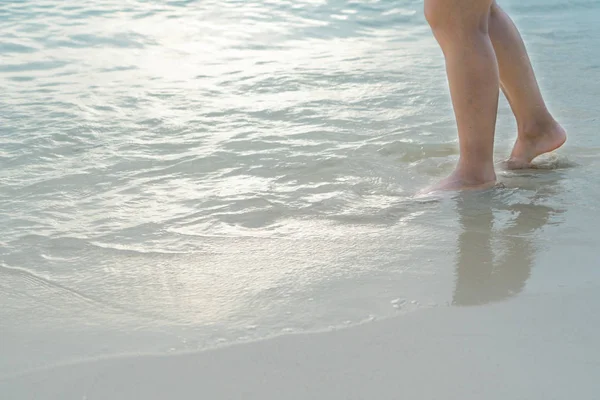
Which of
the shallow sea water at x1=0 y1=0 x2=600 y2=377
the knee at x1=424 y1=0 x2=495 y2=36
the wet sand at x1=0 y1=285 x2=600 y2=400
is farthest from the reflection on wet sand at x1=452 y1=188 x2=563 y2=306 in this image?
the knee at x1=424 y1=0 x2=495 y2=36

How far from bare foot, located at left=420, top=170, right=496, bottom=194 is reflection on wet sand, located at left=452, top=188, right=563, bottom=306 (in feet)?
0.18

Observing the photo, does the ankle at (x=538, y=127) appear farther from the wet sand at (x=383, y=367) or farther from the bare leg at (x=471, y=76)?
the wet sand at (x=383, y=367)

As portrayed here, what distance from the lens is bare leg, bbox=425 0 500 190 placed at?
2045 mm

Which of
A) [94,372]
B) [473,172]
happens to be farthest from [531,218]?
[94,372]

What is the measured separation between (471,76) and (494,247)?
0.56m

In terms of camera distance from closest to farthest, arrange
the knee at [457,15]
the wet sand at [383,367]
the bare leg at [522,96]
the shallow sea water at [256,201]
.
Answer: the wet sand at [383,367] → the shallow sea water at [256,201] → the knee at [457,15] → the bare leg at [522,96]

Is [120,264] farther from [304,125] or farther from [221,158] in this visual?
[304,125]

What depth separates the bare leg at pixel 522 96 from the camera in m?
2.27

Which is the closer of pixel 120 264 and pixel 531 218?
pixel 120 264

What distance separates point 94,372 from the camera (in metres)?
1.25

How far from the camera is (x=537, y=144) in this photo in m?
2.29

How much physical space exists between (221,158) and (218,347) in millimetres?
1268

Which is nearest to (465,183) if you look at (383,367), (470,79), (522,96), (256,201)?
(470,79)

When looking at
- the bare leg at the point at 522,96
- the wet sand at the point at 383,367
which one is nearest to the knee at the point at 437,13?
the bare leg at the point at 522,96
